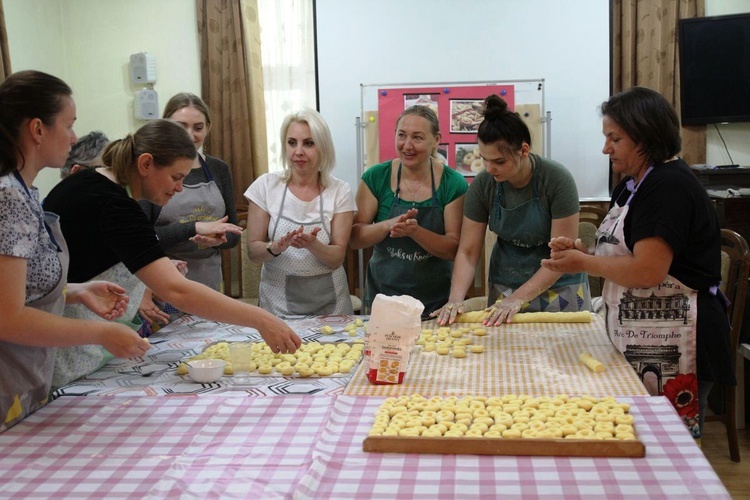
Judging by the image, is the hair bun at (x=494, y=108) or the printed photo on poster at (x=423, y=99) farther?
the printed photo on poster at (x=423, y=99)

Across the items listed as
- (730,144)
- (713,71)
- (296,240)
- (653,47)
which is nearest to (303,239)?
(296,240)

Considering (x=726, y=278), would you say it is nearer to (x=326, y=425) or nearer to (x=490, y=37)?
(x=326, y=425)

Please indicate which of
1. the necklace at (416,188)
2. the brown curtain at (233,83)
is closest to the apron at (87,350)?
the necklace at (416,188)

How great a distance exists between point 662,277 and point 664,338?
0.20 metres

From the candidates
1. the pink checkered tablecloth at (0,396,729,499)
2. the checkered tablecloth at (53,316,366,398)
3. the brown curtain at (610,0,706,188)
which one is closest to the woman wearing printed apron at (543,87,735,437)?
the pink checkered tablecloth at (0,396,729,499)

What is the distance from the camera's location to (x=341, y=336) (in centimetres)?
259

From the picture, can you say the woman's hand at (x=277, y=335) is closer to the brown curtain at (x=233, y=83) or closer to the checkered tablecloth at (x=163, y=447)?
the checkered tablecloth at (x=163, y=447)

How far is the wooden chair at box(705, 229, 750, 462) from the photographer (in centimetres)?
304

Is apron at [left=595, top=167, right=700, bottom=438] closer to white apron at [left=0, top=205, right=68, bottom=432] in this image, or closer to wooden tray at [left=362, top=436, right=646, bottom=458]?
wooden tray at [left=362, top=436, right=646, bottom=458]

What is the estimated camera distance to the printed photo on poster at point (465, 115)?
5391 mm

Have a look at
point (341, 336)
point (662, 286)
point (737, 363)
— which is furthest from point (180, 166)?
point (737, 363)

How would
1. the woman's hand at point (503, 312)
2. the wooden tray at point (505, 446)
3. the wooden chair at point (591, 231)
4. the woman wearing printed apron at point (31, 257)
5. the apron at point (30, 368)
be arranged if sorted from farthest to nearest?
1. the wooden chair at point (591, 231)
2. the woman's hand at point (503, 312)
3. the apron at point (30, 368)
4. the woman wearing printed apron at point (31, 257)
5. the wooden tray at point (505, 446)

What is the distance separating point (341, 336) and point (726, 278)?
1.96 m

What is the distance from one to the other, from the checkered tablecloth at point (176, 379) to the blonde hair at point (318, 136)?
0.77 m
